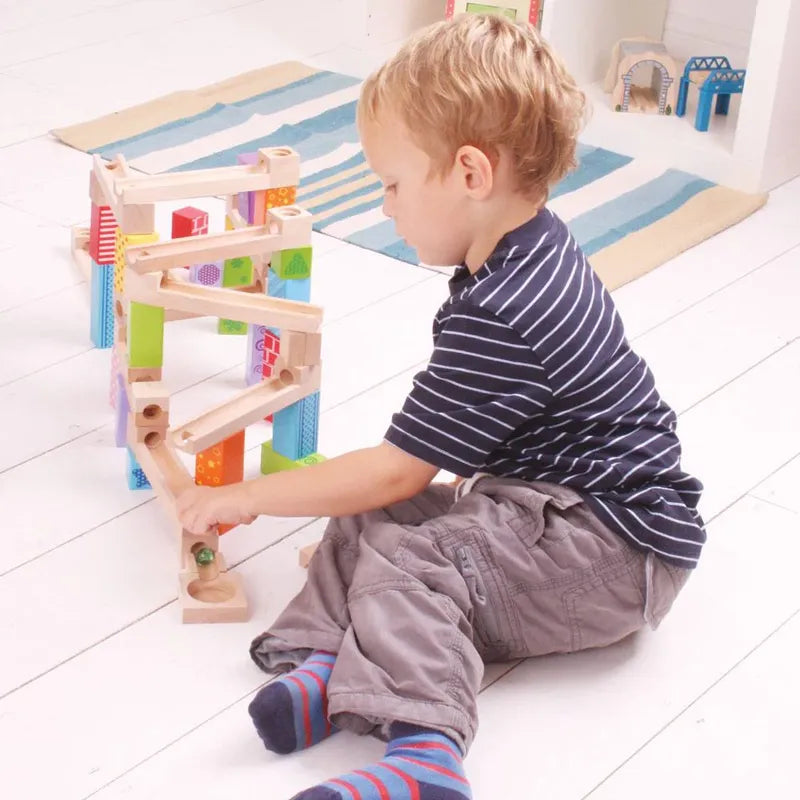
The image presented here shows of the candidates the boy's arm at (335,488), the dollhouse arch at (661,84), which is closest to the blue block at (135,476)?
the boy's arm at (335,488)

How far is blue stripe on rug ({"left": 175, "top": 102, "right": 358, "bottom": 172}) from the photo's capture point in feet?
7.16

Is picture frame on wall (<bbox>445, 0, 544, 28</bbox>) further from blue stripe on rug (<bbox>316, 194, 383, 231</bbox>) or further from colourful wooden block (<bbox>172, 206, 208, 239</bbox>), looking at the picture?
colourful wooden block (<bbox>172, 206, 208, 239</bbox>)

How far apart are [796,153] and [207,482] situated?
4.20 feet

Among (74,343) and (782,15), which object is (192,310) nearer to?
(74,343)

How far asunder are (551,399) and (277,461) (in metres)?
0.39

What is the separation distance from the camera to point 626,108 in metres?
2.36

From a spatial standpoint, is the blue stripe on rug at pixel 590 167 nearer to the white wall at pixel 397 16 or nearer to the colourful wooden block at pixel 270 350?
the white wall at pixel 397 16

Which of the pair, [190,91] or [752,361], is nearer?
[752,361]

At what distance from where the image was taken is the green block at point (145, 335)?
1295 mm

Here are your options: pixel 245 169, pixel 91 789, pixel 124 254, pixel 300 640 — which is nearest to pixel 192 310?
pixel 124 254

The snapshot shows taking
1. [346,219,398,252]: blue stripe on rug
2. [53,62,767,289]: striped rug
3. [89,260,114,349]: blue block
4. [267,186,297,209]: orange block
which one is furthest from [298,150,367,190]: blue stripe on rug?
[267,186,297,209]: orange block

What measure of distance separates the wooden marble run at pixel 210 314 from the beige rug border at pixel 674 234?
0.60 metres

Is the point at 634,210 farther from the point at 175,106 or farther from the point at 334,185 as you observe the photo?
the point at 175,106

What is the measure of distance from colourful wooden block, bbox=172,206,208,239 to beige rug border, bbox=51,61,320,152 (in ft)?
1.98
